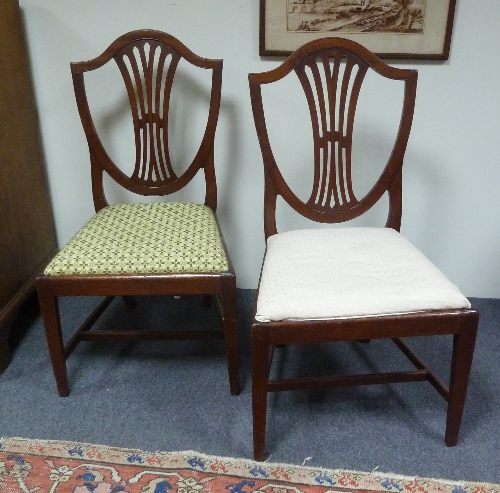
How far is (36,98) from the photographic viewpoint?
5.61 feet

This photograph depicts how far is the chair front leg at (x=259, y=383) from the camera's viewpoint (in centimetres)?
104

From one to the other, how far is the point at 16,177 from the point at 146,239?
58 cm

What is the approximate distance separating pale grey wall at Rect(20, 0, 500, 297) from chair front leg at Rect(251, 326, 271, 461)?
33.9 inches

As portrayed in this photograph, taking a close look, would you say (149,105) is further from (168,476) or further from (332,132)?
(168,476)

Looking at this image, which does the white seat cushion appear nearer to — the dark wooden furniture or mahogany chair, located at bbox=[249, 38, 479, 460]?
mahogany chair, located at bbox=[249, 38, 479, 460]

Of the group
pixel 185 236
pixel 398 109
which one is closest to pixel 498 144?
pixel 398 109

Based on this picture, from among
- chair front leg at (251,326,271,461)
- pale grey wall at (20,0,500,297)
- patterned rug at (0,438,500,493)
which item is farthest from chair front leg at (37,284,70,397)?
pale grey wall at (20,0,500,297)

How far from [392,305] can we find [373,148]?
2.75 ft

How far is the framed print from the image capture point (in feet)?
5.00

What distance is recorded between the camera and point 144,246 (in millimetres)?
1271

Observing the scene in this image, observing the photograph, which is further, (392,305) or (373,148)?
(373,148)

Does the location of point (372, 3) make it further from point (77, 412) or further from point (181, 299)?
point (77, 412)

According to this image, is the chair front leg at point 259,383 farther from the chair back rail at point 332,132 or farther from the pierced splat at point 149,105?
the pierced splat at point 149,105

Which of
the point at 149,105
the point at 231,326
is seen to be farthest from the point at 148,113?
the point at 231,326
